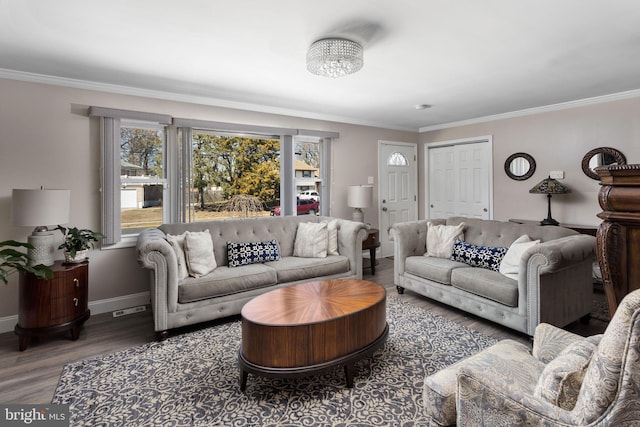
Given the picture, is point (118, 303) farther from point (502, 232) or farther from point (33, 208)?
point (502, 232)

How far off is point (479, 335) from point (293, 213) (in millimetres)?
2695

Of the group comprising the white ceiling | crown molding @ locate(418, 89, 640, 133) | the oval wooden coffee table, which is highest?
crown molding @ locate(418, 89, 640, 133)

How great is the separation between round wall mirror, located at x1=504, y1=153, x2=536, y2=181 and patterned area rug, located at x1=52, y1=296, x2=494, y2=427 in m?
2.90

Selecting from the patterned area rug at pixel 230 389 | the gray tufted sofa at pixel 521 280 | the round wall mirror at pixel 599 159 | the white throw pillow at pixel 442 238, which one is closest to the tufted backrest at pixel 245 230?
the patterned area rug at pixel 230 389

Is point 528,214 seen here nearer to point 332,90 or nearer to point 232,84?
point 332,90

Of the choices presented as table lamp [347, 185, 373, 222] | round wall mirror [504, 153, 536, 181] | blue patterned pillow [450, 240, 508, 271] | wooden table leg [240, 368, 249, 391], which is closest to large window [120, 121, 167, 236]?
wooden table leg [240, 368, 249, 391]

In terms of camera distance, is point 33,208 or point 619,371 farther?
point 33,208

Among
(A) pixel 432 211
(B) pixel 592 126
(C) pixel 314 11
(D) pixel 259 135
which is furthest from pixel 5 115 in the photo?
(B) pixel 592 126

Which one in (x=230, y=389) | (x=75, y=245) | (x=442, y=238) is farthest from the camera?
(x=442, y=238)

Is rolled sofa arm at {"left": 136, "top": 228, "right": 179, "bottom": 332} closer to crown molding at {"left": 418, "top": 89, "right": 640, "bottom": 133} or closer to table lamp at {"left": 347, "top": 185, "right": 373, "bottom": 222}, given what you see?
table lamp at {"left": 347, "top": 185, "right": 373, "bottom": 222}

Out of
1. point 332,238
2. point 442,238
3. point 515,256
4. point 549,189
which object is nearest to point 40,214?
point 332,238

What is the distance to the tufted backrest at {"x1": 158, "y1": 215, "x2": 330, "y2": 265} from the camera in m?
3.43

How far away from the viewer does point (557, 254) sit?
2.42m

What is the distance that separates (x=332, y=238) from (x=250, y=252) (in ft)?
3.27
